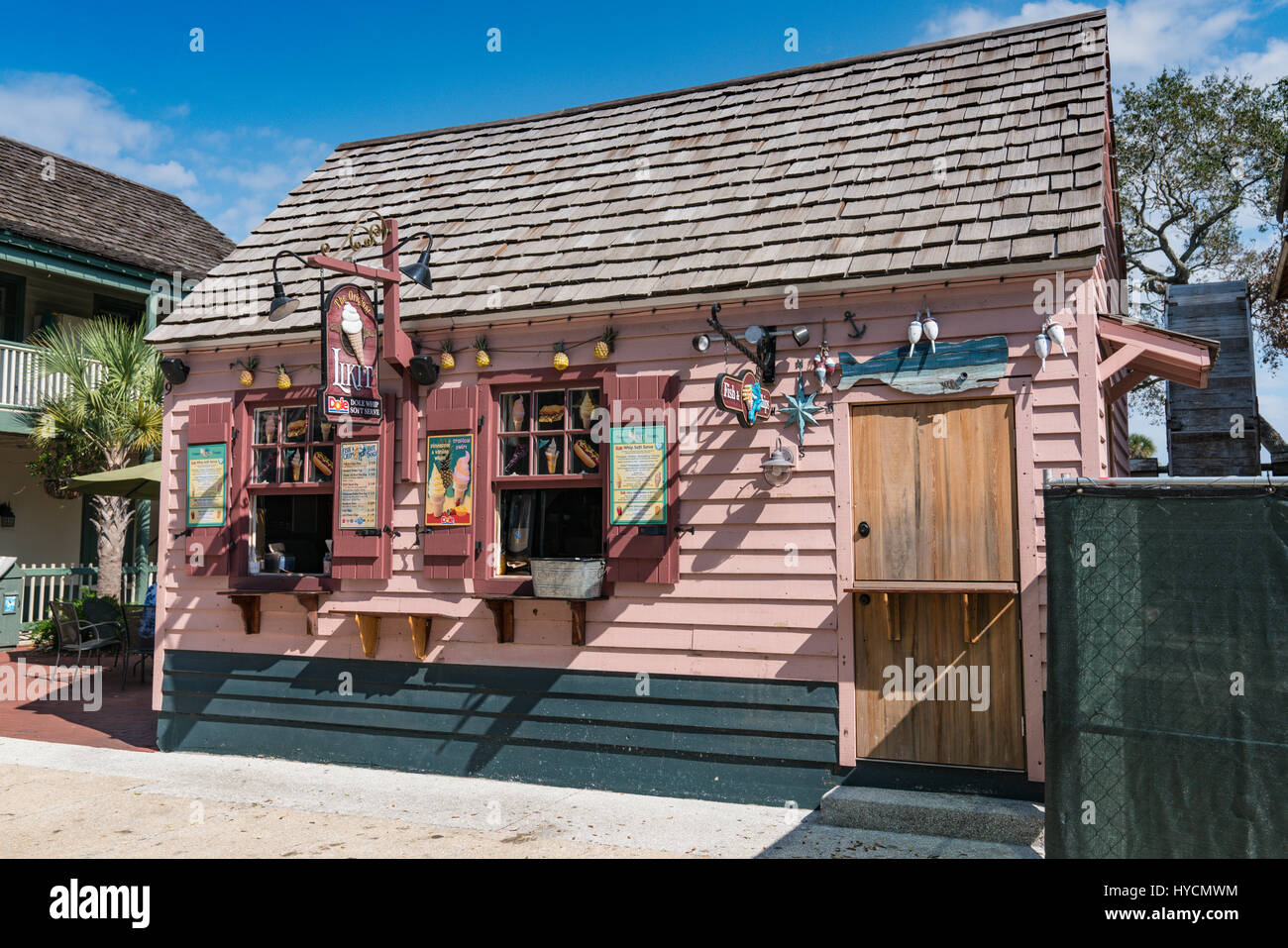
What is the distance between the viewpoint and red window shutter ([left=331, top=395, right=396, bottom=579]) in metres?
7.47

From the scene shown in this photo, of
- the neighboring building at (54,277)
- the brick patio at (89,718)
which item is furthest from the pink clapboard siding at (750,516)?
the neighboring building at (54,277)

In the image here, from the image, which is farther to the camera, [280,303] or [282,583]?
[282,583]

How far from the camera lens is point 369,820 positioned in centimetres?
611

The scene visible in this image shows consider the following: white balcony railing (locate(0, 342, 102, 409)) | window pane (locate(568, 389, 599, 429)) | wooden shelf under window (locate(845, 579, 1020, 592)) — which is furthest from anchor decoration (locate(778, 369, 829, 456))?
white balcony railing (locate(0, 342, 102, 409))

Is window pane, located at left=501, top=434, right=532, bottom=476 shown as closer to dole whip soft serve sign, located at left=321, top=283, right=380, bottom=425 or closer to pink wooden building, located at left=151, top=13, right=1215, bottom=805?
pink wooden building, located at left=151, top=13, right=1215, bottom=805

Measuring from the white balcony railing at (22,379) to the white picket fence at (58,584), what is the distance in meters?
2.67

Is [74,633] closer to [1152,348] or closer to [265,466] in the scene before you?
[265,466]

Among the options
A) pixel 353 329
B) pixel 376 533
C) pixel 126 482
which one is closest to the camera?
pixel 353 329

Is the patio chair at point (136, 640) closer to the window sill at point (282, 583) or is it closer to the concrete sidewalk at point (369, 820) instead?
the concrete sidewalk at point (369, 820)

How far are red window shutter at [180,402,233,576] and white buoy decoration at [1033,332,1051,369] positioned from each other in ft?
21.0

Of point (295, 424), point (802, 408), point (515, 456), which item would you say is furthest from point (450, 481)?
point (802, 408)

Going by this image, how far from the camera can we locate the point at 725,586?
6531 mm

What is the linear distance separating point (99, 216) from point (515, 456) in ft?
46.8

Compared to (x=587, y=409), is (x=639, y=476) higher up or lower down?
lower down
